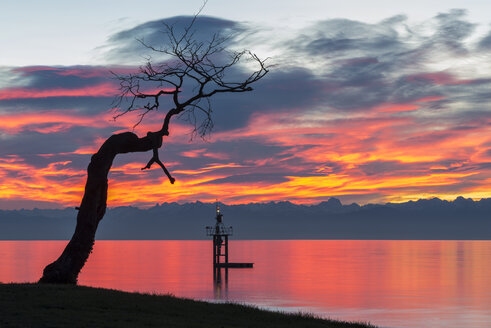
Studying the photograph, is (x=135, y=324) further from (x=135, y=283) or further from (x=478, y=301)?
(x=135, y=283)

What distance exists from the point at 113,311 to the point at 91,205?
26.3 feet

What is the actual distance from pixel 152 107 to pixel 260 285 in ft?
255

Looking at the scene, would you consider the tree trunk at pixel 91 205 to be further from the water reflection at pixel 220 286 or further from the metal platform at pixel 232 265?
the metal platform at pixel 232 265

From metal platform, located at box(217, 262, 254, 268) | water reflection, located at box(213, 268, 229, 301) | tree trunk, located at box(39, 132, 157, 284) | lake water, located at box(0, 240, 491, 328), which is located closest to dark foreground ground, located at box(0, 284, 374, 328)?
tree trunk, located at box(39, 132, 157, 284)

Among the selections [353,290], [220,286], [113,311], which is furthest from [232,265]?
[113,311]

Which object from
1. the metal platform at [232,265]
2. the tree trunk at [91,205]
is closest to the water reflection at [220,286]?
the metal platform at [232,265]

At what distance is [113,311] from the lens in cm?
2048

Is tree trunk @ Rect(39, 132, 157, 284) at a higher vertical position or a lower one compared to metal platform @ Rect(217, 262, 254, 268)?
higher

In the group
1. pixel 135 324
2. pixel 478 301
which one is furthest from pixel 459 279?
pixel 135 324

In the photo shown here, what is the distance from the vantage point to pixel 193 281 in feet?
370

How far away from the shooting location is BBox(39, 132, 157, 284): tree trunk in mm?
26531

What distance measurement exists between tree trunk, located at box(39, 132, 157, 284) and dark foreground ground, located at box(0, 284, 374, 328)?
86.6 inches

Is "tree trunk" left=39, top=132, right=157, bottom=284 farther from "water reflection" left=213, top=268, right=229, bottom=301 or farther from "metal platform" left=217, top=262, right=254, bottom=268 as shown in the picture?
"metal platform" left=217, top=262, right=254, bottom=268

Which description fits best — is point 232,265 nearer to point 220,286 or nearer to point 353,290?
point 220,286
